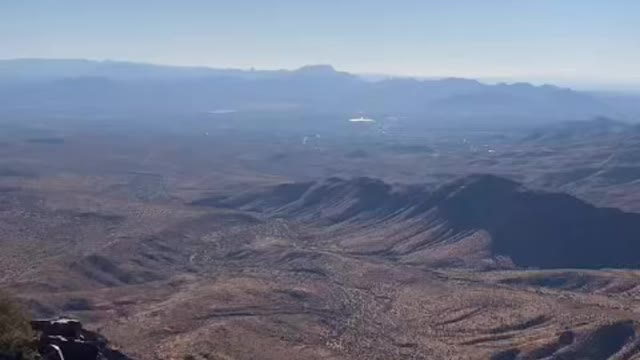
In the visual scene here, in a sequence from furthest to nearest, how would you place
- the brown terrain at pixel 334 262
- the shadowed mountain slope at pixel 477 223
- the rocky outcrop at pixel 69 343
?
1. the shadowed mountain slope at pixel 477 223
2. the brown terrain at pixel 334 262
3. the rocky outcrop at pixel 69 343

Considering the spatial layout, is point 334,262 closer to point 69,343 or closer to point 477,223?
point 477,223

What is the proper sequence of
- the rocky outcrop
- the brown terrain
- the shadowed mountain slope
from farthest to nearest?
the shadowed mountain slope
the brown terrain
the rocky outcrop

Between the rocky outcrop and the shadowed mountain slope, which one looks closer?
the rocky outcrop

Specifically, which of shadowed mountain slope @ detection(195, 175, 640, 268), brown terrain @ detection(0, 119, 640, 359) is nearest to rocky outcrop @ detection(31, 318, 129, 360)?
brown terrain @ detection(0, 119, 640, 359)

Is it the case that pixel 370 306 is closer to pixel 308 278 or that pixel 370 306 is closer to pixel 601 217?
pixel 308 278

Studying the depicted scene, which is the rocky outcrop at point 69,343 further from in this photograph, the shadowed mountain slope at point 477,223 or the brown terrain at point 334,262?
the shadowed mountain slope at point 477,223

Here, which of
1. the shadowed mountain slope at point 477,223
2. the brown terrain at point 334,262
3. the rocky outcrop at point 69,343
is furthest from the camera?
the shadowed mountain slope at point 477,223

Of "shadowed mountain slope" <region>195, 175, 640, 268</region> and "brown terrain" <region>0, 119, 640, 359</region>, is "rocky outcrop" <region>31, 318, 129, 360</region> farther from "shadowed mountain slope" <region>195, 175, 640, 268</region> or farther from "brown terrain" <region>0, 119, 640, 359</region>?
"shadowed mountain slope" <region>195, 175, 640, 268</region>

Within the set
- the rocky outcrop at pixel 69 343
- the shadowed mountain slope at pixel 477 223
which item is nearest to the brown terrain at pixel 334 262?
the shadowed mountain slope at pixel 477 223
